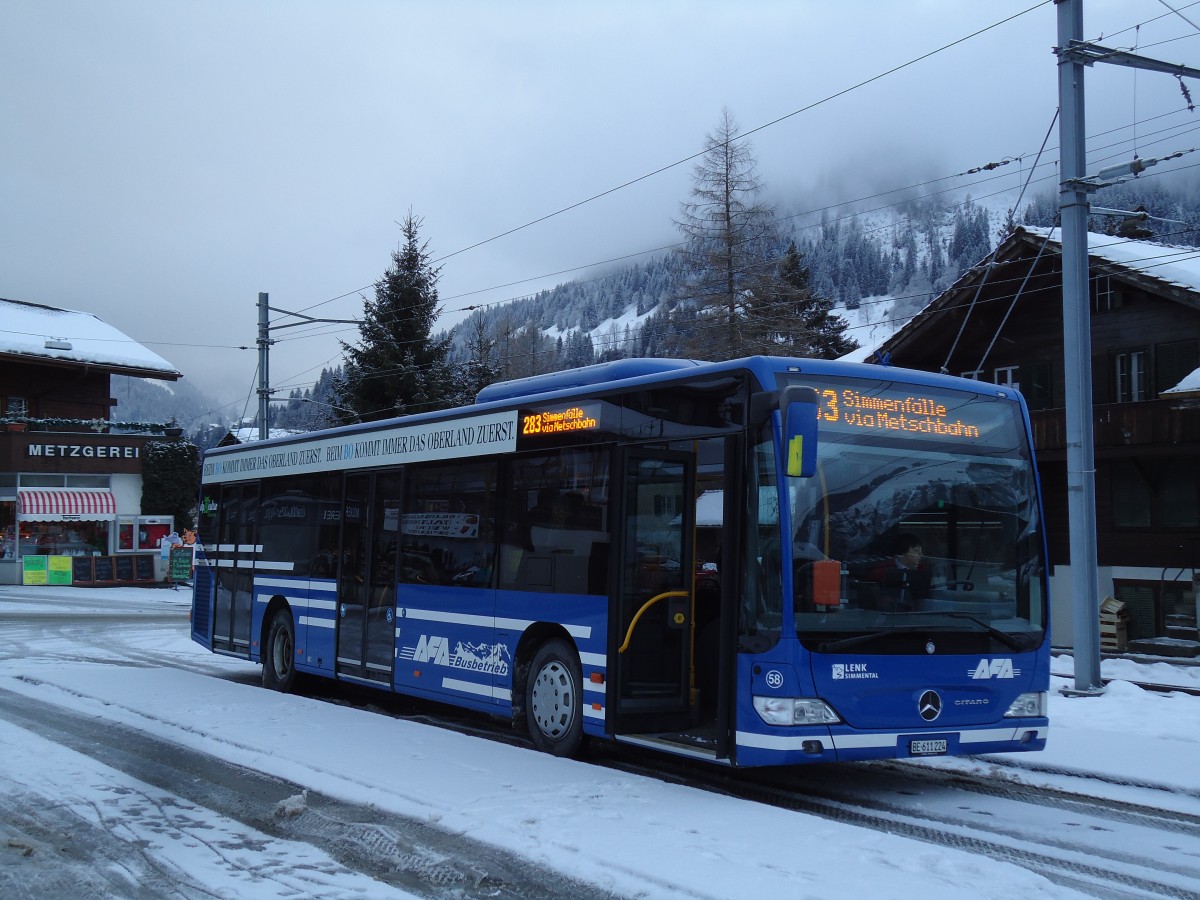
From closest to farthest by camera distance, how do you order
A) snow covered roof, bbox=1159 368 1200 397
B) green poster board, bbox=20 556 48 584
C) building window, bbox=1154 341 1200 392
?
1. snow covered roof, bbox=1159 368 1200 397
2. building window, bbox=1154 341 1200 392
3. green poster board, bbox=20 556 48 584

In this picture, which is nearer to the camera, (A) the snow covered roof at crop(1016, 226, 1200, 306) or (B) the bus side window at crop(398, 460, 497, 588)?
(B) the bus side window at crop(398, 460, 497, 588)

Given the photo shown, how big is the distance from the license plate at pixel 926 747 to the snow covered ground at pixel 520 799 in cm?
122

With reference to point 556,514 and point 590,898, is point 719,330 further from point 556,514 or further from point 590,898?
point 590,898

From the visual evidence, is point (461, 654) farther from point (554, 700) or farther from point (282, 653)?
point (282, 653)

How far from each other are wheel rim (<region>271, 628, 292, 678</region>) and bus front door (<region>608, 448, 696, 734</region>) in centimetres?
695

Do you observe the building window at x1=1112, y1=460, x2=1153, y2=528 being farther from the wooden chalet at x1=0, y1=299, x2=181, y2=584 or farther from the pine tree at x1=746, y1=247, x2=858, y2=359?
the wooden chalet at x1=0, y1=299, x2=181, y2=584

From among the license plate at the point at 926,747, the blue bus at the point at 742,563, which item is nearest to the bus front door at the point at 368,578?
the blue bus at the point at 742,563

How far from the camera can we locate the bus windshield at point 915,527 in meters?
7.77

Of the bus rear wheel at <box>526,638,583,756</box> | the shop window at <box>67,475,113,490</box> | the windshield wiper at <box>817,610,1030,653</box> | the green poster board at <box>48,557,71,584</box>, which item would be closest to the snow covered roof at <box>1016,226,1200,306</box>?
the windshield wiper at <box>817,610,1030,653</box>

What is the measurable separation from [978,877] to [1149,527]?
22.5 meters

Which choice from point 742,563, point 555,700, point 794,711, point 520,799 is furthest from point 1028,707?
point 520,799

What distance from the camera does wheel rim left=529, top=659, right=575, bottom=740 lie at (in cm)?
950

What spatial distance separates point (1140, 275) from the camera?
24.7 meters

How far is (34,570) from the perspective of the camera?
132ft
